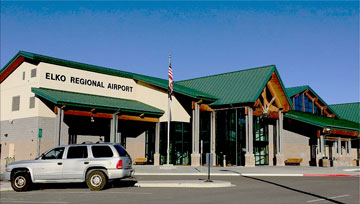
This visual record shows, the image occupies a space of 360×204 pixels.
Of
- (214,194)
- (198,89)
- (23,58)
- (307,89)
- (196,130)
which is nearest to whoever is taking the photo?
(214,194)

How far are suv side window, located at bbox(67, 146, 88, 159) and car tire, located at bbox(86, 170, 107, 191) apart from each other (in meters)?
0.94

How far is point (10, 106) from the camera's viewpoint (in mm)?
36188

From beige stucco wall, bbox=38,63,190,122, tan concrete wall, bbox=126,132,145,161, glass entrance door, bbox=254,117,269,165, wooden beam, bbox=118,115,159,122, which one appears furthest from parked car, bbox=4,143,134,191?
glass entrance door, bbox=254,117,269,165

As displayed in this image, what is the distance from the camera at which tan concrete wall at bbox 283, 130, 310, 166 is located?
144 ft

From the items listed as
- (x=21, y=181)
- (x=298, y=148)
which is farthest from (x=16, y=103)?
(x=298, y=148)

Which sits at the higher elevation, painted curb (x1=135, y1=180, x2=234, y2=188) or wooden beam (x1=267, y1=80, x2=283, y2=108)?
wooden beam (x1=267, y1=80, x2=283, y2=108)

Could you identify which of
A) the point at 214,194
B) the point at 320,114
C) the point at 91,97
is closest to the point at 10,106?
the point at 91,97

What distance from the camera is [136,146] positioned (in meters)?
40.9

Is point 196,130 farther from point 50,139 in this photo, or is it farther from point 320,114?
point 320,114

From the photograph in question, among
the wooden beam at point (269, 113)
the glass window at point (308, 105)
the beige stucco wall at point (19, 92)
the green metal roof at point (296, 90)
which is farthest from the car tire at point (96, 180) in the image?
the glass window at point (308, 105)

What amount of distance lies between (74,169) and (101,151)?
1.35 m

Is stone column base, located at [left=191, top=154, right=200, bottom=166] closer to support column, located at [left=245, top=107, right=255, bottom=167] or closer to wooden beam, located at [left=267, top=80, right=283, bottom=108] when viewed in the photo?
support column, located at [left=245, top=107, right=255, bottom=167]

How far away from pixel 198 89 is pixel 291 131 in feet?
38.9

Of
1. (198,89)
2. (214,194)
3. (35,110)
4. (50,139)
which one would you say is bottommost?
(214,194)
